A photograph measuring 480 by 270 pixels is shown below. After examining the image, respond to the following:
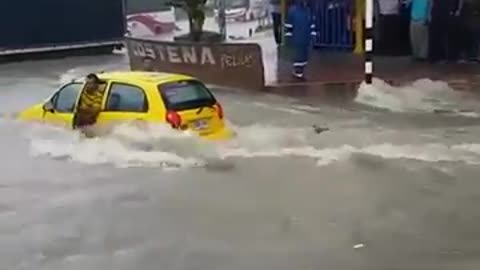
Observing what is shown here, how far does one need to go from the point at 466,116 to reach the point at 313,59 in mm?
8615

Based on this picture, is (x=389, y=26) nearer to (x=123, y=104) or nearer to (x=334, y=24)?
(x=334, y=24)

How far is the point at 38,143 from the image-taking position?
16.2 metres

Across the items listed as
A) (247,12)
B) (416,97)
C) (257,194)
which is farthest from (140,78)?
(247,12)

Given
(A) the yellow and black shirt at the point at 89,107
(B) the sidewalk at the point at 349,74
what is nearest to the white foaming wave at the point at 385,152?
(A) the yellow and black shirt at the point at 89,107

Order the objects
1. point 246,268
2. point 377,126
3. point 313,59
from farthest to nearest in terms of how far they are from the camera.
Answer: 1. point 313,59
2. point 377,126
3. point 246,268

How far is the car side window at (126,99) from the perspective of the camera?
590 inches

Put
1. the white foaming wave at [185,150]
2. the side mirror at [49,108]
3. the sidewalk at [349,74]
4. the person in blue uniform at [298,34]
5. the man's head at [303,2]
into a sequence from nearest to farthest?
the white foaming wave at [185,150] < the side mirror at [49,108] < the sidewalk at [349,74] < the person in blue uniform at [298,34] < the man's head at [303,2]

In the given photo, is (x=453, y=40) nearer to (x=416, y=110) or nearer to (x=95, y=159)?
(x=416, y=110)

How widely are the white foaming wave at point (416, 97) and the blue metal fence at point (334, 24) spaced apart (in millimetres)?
4907

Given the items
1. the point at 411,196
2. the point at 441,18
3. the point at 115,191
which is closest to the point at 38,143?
the point at 115,191

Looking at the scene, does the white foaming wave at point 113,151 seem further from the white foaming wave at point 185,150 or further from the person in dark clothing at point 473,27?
the person in dark clothing at point 473,27

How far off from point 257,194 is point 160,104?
251 centimetres

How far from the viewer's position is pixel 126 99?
15164 mm

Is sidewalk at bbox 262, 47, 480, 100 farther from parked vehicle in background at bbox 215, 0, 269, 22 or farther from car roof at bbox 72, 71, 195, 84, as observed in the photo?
parked vehicle in background at bbox 215, 0, 269, 22
